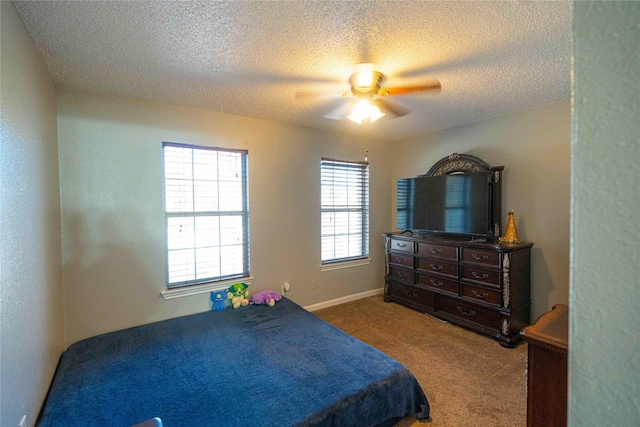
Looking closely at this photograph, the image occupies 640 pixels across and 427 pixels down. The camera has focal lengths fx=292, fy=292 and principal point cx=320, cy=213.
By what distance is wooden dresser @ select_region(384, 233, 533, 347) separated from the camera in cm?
296

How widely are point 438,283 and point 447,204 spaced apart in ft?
3.20

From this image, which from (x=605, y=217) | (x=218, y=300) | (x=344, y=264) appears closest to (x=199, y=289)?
(x=218, y=300)

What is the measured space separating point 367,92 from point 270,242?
82.4 inches

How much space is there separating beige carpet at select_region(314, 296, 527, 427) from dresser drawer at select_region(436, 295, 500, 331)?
14 cm

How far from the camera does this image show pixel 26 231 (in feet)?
5.35

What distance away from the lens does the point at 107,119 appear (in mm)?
2648

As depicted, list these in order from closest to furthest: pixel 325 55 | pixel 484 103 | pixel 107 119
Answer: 1. pixel 325 55
2. pixel 107 119
3. pixel 484 103

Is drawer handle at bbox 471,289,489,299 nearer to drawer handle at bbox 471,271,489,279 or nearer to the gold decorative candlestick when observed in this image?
drawer handle at bbox 471,271,489,279

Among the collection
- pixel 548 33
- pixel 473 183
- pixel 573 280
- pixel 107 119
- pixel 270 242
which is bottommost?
pixel 270 242

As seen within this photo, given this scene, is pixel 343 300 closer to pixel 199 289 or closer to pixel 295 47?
pixel 199 289

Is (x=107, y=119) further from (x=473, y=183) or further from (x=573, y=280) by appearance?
(x=473, y=183)

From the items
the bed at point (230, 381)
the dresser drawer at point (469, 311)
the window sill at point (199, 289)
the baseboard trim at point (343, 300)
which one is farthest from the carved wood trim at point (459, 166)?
the window sill at point (199, 289)

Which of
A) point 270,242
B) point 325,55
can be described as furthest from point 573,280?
point 270,242

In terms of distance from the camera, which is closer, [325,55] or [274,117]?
[325,55]
